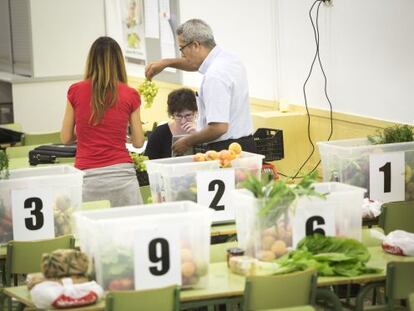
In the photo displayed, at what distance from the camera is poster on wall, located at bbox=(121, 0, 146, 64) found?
12391mm

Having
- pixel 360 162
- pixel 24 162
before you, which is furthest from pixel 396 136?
pixel 24 162

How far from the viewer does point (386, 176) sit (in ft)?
19.4

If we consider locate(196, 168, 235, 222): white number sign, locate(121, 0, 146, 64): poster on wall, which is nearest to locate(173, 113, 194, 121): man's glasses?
locate(196, 168, 235, 222): white number sign

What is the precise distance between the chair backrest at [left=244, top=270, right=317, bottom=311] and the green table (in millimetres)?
107

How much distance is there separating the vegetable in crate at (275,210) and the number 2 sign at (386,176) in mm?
1384

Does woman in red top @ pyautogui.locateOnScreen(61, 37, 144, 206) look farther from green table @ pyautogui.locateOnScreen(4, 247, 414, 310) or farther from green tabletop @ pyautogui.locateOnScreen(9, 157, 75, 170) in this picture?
green tabletop @ pyautogui.locateOnScreen(9, 157, 75, 170)

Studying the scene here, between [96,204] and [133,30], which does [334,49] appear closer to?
[96,204]

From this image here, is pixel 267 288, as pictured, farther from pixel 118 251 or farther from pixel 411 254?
pixel 411 254

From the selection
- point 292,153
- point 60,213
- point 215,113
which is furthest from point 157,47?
point 60,213

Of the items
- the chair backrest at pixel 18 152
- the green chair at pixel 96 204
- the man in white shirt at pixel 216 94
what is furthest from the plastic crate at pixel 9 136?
the green chair at pixel 96 204

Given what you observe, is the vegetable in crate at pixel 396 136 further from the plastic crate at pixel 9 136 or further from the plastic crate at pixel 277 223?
the plastic crate at pixel 9 136

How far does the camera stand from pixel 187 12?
36.0ft

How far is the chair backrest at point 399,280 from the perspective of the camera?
14.1ft

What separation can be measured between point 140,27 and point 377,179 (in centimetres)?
698
